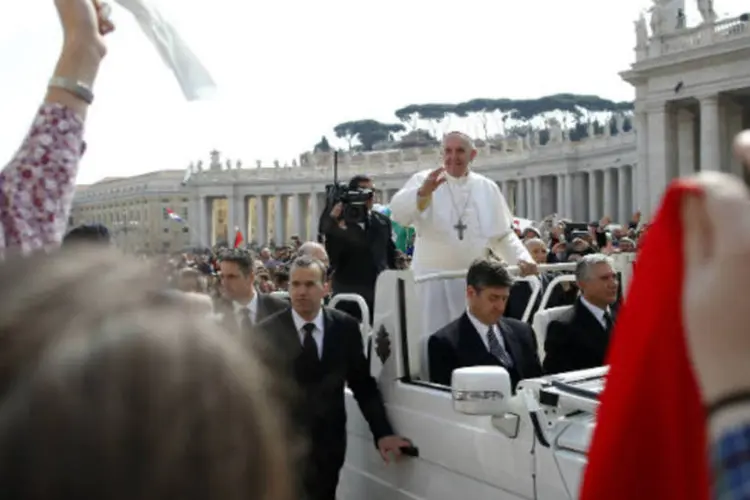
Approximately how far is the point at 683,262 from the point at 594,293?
446 cm

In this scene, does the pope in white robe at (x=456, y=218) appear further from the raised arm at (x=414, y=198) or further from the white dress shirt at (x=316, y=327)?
the white dress shirt at (x=316, y=327)

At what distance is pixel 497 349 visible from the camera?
5.29m

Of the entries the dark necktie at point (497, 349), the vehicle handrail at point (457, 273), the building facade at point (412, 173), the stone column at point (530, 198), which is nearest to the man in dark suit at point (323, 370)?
the vehicle handrail at point (457, 273)

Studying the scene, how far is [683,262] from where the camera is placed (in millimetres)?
1474

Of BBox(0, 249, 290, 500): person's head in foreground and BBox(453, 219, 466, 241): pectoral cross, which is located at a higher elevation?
BBox(453, 219, 466, 241): pectoral cross

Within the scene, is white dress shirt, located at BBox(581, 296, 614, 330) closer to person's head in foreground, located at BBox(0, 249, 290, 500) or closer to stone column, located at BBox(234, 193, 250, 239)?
person's head in foreground, located at BBox(0, 249, 290, 500)

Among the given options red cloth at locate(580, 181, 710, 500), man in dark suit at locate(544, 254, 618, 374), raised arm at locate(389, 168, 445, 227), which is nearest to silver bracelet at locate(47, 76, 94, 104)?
red cloth at locate(580, 181, 710, 500)

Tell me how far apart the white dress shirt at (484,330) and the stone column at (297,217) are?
9367 cm

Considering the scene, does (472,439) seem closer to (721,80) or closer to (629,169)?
(721,80)

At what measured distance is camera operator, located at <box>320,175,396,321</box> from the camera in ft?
28.3

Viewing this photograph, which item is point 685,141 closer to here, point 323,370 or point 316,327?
point 316,327

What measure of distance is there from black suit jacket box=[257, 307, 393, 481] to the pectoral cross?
7.66 feet

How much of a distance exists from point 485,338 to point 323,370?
36.7 inches

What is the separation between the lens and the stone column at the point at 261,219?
101312 millimetres
